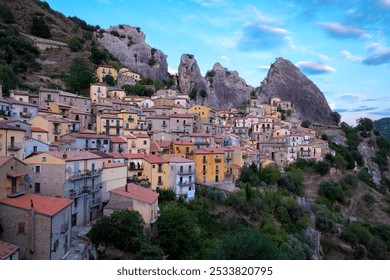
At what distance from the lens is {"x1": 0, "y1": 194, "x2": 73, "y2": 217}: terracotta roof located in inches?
461

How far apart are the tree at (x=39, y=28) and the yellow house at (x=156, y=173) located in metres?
46.2

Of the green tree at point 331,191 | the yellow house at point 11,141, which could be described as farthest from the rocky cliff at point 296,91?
the yellow house at point 11,141

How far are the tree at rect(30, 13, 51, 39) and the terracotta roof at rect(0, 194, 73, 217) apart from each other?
53.3m

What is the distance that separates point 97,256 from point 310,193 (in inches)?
1181

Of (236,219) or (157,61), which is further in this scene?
(157,61)

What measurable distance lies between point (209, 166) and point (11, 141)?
15969 millimetres

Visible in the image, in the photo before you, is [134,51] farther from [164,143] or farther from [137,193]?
[137,193]

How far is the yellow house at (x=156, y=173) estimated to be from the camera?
2323cm

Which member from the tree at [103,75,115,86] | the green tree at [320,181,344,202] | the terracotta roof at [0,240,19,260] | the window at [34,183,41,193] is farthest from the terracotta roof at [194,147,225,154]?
the tree at [103,75,115,86]

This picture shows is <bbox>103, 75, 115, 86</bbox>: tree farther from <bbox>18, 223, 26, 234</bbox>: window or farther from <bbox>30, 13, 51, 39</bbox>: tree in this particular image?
<bbox>18, 223, 26, 234</bbox>: window

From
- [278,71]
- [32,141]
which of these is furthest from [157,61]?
[32,141]

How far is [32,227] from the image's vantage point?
37.8ft

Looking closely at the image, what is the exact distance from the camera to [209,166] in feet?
91.5
